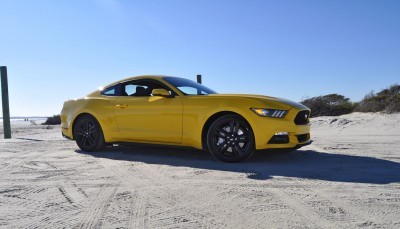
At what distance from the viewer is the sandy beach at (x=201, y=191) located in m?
2.89

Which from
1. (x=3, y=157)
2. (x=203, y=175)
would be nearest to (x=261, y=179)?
(x=203, y=175)

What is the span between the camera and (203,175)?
4.62 metres

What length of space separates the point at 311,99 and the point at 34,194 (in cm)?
1560

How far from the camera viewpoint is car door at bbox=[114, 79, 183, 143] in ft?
19.8

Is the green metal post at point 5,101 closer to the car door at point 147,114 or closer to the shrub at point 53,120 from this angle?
the car door at point 147,114

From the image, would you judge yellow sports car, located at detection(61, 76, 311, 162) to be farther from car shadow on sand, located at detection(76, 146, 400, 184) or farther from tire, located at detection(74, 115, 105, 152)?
car shadow on sand, located at detection(76, 146, 400, 184)

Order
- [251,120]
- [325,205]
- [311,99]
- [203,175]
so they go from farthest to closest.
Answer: [311,99]
[251,120]
[203,175]
[325,205]

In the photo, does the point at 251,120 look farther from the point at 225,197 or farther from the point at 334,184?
the point at 225,197

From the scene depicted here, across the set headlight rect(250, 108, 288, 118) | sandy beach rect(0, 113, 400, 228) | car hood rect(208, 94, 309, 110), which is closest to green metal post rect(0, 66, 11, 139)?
sandy beach rect(0, 113, 400, 228)

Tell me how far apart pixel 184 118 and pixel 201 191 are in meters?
2.24

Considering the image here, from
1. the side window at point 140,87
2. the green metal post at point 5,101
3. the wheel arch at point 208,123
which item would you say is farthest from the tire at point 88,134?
the green metal post at point 5,101


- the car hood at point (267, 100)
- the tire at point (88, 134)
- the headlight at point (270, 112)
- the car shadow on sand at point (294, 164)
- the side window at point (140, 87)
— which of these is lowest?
the car shadow on sand at point (294, 164)

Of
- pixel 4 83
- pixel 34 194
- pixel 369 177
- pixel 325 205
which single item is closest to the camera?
pixel 325 205

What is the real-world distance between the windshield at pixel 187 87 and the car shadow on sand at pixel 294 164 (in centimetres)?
109
